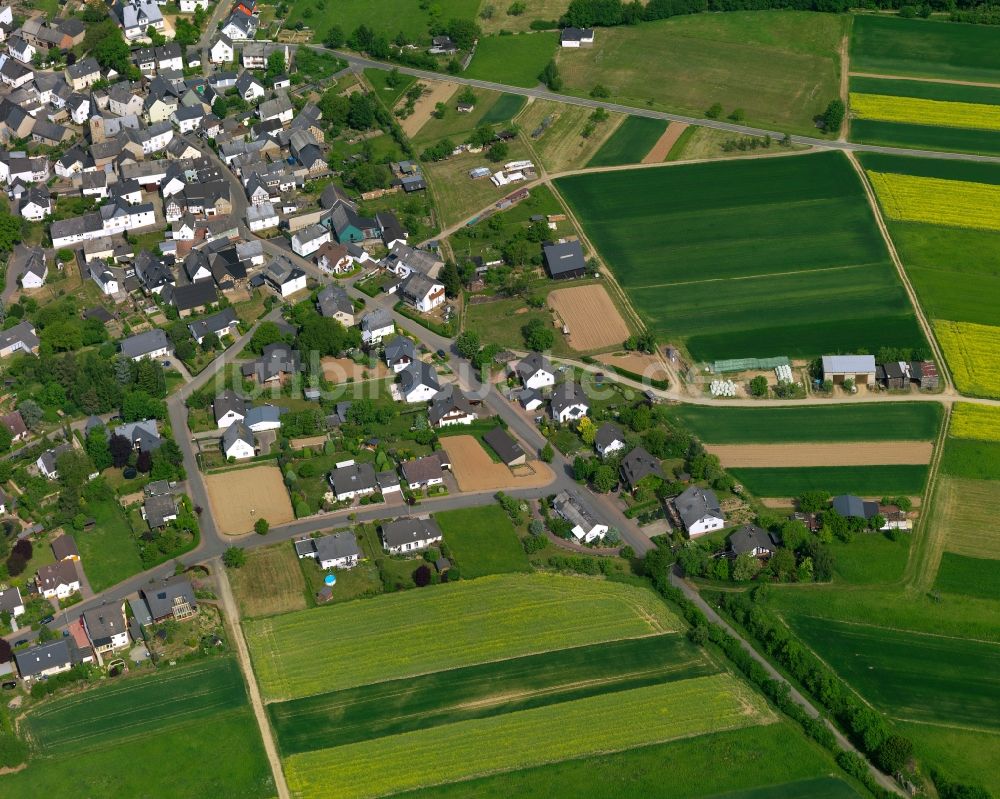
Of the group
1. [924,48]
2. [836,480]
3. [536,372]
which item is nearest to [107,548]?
[536,372]

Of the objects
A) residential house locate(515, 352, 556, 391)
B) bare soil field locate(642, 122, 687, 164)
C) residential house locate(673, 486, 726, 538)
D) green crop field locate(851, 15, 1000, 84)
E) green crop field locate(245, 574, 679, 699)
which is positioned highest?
green crop field locate(851, 15, 1000, 84)

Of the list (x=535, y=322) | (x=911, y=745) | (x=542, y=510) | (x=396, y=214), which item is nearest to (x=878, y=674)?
(x=911, y=745)

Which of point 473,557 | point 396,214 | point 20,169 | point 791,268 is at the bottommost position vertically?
point 473,557

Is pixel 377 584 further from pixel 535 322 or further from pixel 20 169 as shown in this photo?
pixel 20 169

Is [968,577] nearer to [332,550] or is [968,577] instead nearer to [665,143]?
[332,550]

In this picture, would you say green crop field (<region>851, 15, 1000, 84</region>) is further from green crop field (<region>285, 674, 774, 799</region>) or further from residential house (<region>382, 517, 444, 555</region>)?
green crop field (<region>285, 674, 774, 799</region>)

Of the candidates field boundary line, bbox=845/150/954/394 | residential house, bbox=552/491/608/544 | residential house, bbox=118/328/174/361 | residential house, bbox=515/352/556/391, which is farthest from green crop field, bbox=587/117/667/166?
residential house, bbox=552/491/608/544
